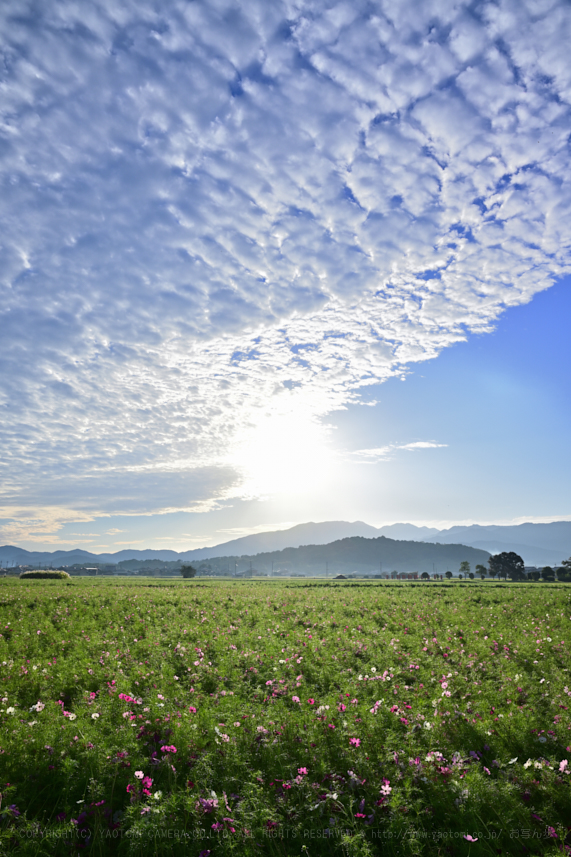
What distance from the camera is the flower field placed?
5.95 m

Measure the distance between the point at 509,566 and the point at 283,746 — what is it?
6955 inches

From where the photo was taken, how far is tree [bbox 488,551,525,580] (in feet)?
506

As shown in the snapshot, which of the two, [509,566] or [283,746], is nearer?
[283,746]

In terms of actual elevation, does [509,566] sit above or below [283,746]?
below

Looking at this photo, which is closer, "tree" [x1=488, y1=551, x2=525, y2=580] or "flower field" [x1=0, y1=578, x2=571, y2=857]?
"flower field" [x1=0, y1=578, x2=571, y2=857]

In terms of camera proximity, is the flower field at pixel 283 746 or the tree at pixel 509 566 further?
the tree at pixel 509 566

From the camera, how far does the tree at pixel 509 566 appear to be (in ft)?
506

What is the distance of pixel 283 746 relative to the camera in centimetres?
797

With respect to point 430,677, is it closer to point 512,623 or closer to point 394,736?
point 394,736

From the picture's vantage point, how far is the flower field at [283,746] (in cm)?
595

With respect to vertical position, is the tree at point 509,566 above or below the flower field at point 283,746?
below

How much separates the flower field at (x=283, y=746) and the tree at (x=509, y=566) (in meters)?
164

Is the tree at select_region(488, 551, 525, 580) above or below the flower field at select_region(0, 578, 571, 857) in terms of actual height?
below

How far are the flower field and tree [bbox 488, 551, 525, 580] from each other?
16366cm
